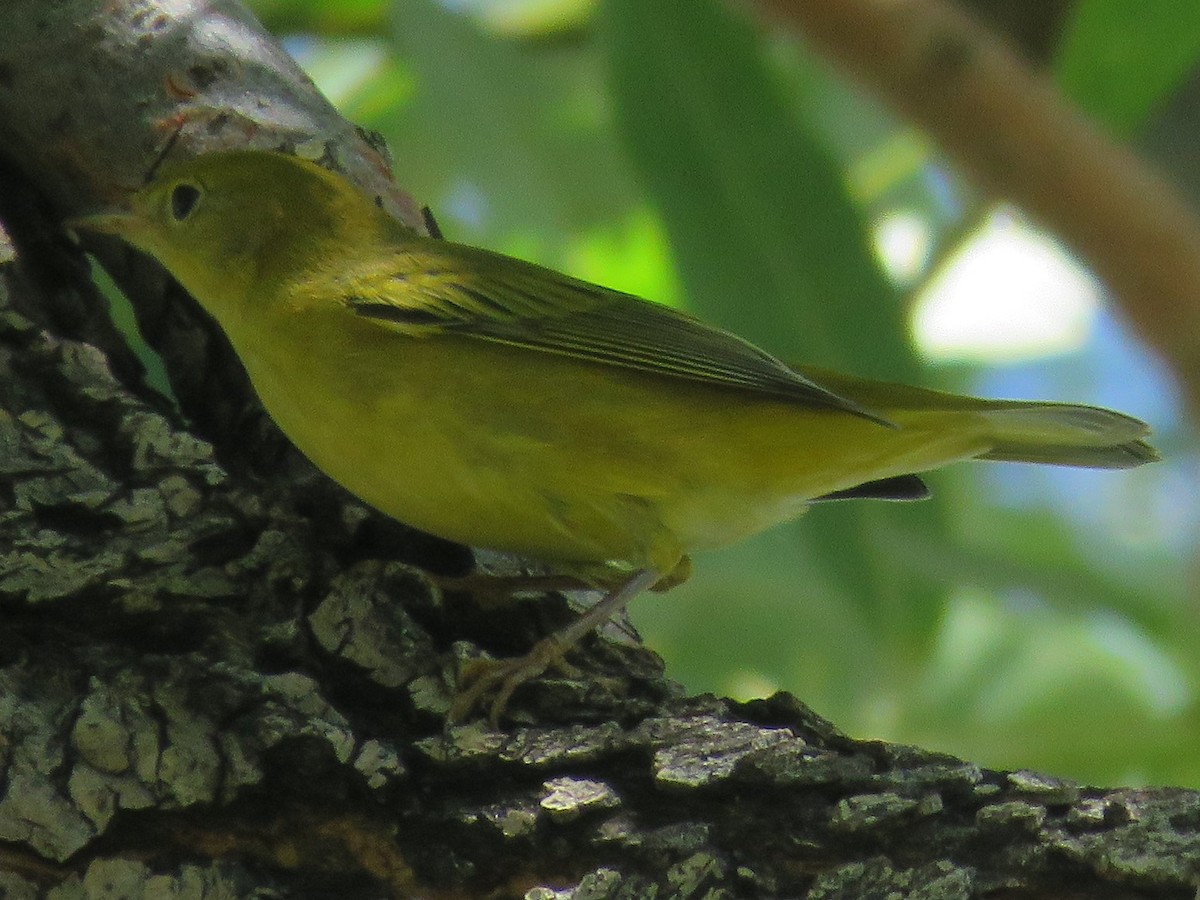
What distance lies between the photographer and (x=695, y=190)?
15.8 feet

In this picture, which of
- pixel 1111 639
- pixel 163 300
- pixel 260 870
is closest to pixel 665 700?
pixel 260 870

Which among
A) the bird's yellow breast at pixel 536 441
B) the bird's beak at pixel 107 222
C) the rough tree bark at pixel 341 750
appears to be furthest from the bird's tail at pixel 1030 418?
the bird's beak at pixel 107 222

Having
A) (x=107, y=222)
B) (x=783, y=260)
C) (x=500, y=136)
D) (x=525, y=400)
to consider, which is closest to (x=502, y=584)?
(x=525, y=400)

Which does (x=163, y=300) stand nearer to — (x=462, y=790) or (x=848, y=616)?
(x=462, y=790)

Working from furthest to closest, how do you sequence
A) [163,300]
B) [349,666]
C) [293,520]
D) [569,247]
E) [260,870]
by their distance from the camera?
[569,247], [163,300], [293,520], [349,666], [260,870]

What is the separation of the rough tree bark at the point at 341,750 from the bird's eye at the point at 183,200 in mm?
484

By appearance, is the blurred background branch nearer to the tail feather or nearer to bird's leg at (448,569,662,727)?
the tail feather

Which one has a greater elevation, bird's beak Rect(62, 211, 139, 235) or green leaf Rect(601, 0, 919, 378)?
green leaf Rect(601, 0, 919, 378)

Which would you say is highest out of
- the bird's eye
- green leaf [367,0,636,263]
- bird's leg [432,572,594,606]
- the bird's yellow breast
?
green leaf [367,0,636,263]

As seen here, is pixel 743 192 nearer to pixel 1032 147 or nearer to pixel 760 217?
pixel 760 217

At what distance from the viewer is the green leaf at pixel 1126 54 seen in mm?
4508

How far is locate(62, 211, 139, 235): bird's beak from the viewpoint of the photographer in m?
3.47

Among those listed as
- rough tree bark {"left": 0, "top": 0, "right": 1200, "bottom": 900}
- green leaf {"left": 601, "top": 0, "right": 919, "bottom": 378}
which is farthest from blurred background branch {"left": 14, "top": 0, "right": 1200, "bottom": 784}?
rough tree bark {"left": 0, "top": 0, "right": 1200, "bottom": 900}

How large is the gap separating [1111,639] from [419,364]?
4.12 metres
